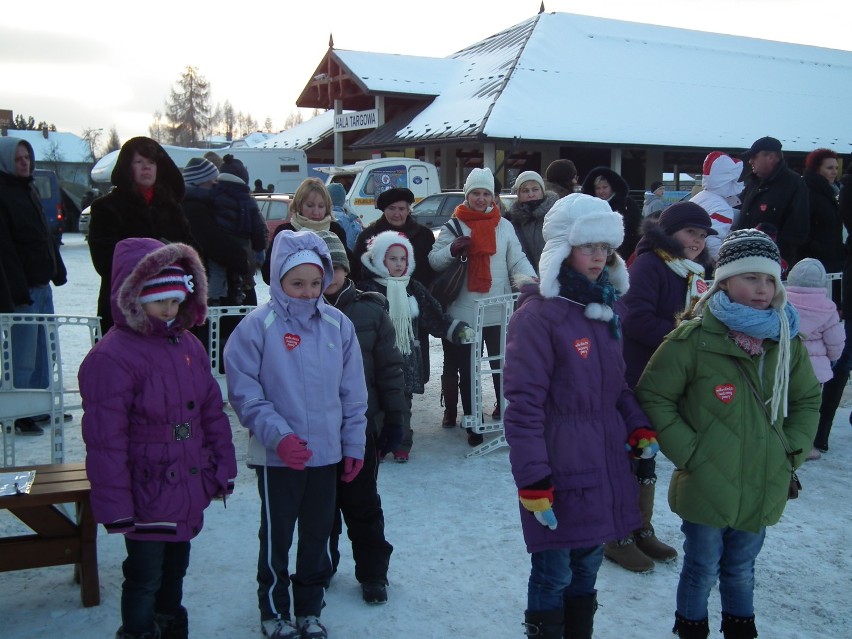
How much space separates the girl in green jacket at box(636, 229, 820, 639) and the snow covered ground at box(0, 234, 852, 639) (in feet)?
Result: 1.93

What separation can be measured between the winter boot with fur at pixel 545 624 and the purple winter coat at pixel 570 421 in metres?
0.28

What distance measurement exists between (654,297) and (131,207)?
9.97ft

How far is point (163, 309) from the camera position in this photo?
2.95 meters

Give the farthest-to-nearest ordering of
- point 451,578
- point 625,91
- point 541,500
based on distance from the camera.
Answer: point 625,91 → point 451,578 → point 541,500

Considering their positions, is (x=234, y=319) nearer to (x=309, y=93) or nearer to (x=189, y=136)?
(x=309, y=93)

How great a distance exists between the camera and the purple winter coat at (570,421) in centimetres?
282

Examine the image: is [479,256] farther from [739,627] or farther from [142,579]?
[142,579]

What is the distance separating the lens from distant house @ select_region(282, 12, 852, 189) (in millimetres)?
21391

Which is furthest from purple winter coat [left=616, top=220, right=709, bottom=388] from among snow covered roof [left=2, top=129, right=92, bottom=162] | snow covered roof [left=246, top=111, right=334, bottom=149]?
snow covered roof [left=2, top=129, right=92, bottom=162]

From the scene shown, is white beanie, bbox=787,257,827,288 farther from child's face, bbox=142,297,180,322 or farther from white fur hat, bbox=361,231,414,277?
child's face, bbox=142,297,180,322

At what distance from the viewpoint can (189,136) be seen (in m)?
75.0

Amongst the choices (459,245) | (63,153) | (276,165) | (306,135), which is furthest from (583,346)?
(63,153)

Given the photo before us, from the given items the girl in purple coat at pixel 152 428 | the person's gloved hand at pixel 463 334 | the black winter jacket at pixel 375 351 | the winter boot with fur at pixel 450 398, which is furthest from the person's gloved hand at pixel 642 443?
the winter boot with fur at pixel 450 398

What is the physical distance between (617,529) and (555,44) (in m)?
23.6
